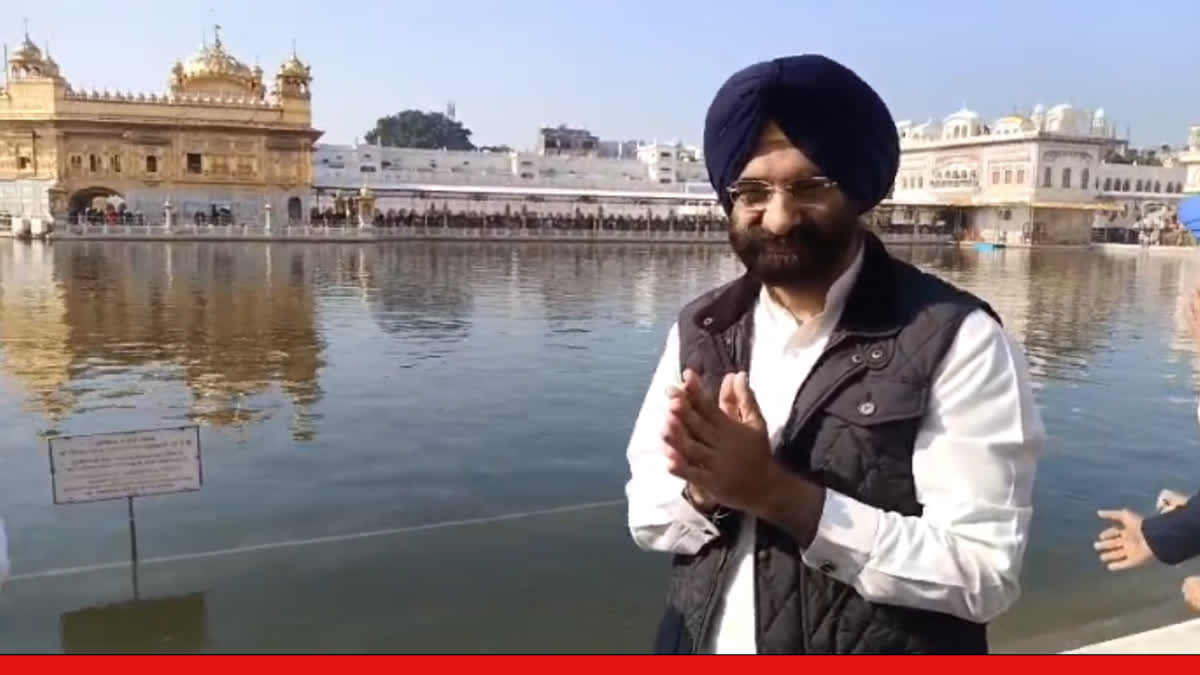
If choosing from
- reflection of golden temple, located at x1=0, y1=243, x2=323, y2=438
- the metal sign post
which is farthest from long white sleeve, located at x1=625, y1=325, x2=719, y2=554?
reflection of golden temple, located at x1=0, y1=243, x2=323, y2=438

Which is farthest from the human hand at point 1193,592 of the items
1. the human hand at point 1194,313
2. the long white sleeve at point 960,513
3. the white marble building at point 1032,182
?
the white marble building at point 1032,182

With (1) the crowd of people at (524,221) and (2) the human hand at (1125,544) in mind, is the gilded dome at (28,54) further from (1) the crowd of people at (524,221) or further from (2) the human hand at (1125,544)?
(2) the human hand at (1125,544)

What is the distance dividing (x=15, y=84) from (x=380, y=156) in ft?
59.5

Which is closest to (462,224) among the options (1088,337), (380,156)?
(380,156)

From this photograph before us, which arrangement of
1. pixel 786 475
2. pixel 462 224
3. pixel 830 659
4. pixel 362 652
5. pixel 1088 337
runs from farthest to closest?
1. pixel 462 224
2. pixel 1088 337
3. pixel 362 652
4. pixel 830 659
5. pixel 786 475

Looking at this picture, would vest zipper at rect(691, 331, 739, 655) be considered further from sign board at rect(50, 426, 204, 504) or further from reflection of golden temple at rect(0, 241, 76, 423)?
reflection of golden temple at rect(0, 241, 76, 423)

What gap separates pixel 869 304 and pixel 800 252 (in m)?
0.10

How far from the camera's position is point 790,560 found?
3.69 ft

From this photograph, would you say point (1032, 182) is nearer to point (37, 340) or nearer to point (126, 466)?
point (37, 340)

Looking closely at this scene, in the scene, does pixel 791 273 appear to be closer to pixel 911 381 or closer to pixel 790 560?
pixel 911 381

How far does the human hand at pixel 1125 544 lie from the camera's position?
2039 mm

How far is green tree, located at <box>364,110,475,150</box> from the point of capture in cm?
7119

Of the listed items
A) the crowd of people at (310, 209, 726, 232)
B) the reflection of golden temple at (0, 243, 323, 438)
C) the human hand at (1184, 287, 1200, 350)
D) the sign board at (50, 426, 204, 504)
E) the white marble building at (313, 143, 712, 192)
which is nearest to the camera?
the human hand at (1184, 287, 1200, 350)

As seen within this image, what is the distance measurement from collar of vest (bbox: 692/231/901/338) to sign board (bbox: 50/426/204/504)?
328cm
